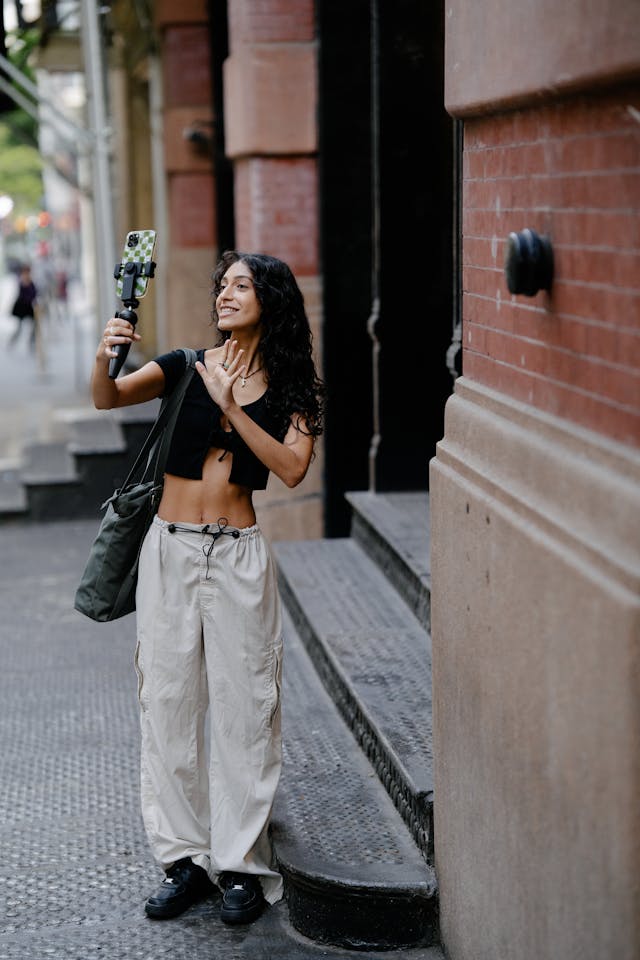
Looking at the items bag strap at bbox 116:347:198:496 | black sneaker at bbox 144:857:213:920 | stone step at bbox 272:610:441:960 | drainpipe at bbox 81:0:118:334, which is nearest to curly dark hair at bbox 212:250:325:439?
bag strap at bbox 116:347:198:496

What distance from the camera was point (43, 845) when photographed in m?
5.10

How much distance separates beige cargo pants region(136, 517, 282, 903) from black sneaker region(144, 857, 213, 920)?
7cm

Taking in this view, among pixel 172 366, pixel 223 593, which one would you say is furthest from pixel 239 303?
pixel 223 593

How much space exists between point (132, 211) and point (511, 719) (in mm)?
16639

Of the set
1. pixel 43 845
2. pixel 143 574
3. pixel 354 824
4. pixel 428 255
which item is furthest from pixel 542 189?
pixel 428 255

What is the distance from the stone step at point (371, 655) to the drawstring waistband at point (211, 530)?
3.45ft

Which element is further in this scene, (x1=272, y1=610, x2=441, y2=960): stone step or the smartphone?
(x1=272, y1=610, x2=441, y2=960): stone step

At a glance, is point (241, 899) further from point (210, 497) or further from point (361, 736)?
point (210, 497)

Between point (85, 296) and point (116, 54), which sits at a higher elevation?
point (116, 54)

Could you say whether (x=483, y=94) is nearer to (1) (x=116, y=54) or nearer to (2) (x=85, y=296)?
(1) (x=116, y=54)

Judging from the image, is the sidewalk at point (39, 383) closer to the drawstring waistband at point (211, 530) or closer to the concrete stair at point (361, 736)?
the concrete stair at point (361, 736)

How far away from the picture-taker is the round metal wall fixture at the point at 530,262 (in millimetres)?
3191

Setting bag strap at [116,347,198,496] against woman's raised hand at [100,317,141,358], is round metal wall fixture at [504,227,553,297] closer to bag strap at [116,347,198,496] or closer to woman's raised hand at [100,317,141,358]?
woman's raised hand at [100,317,141,358]

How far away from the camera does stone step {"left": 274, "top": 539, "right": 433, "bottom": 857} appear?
472 centimetres
